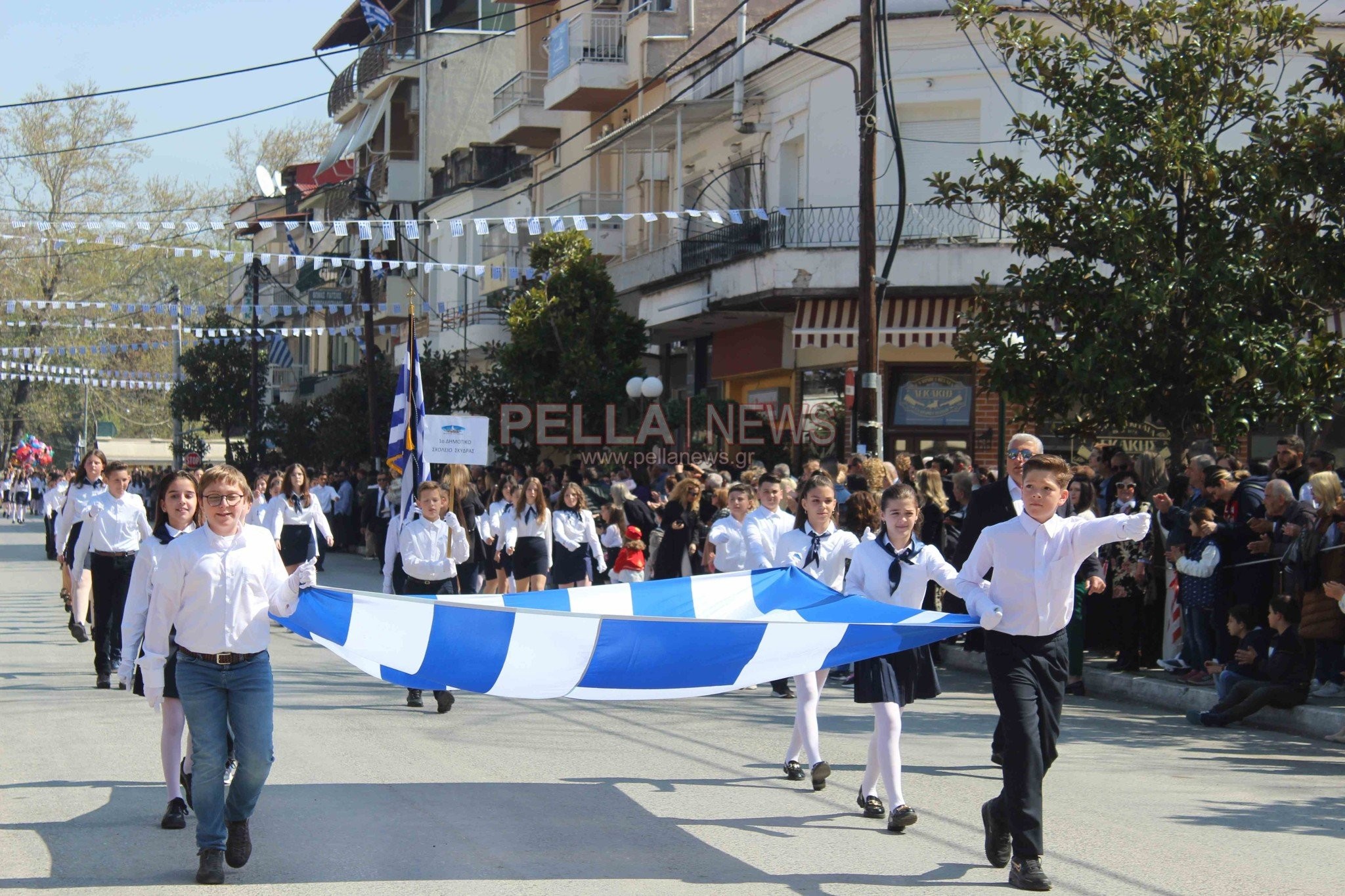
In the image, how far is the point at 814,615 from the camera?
8.33 m

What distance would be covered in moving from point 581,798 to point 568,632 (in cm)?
144

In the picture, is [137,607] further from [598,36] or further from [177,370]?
[177,370]

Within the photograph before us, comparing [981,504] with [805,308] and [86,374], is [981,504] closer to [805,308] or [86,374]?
[805,308]

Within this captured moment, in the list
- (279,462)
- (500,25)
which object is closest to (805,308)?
(500,25)

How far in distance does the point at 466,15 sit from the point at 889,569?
1822 inches

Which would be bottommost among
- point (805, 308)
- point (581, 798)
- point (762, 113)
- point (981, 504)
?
point (581, 798)

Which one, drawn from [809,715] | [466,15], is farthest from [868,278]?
[466,15]

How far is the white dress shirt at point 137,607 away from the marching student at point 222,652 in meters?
0.36

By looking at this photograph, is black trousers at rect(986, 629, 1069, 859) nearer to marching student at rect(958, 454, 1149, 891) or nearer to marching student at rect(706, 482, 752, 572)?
marching student at rect(958, 454, 1149, 891)

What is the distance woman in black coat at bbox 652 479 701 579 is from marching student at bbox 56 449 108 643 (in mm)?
5871

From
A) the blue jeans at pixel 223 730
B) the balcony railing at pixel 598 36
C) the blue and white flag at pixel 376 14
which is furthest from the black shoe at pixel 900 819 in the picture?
the blue and white flag at pixel 376 14

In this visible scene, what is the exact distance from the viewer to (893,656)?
25.9 ft

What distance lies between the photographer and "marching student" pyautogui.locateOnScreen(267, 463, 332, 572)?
17.0 meters

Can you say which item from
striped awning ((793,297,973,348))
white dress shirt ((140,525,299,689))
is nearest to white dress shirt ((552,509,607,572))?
striped awning ((793,297,973,348))
